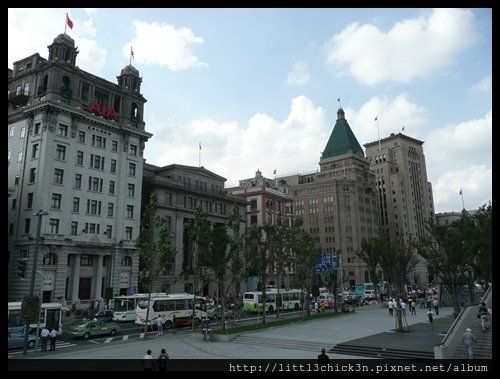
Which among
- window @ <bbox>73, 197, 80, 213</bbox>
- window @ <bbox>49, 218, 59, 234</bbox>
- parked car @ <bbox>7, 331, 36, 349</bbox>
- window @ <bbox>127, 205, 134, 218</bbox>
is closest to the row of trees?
parked car @ <bbox>7, 331, 36, 349</bbox>

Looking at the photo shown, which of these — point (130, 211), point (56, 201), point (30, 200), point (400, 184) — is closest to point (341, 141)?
point (400, 184)

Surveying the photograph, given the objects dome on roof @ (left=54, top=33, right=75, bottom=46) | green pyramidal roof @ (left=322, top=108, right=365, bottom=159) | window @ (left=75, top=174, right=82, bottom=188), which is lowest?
window @ (left=75, top=174, right=82, bottom=188)

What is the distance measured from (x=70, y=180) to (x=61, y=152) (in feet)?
12.7

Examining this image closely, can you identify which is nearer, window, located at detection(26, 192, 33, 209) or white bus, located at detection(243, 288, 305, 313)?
window, located at detection(26, 192, 33, 209)

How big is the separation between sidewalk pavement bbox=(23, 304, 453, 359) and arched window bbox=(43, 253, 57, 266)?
76.8 feet

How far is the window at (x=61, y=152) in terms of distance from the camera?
175 ft

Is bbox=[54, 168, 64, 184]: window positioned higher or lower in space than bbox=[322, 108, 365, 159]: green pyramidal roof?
lower

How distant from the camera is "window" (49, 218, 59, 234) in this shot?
51109mm

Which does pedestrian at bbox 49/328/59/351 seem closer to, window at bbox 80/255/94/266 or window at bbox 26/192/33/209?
window at bbox 80/255/94/266

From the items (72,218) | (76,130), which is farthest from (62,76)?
(72,218)

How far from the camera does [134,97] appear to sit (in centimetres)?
6475

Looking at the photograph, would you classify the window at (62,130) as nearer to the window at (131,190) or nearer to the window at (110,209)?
the window at (110,209)

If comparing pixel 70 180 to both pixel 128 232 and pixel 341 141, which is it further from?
pixel 341 141

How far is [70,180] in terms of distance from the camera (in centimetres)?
5412
